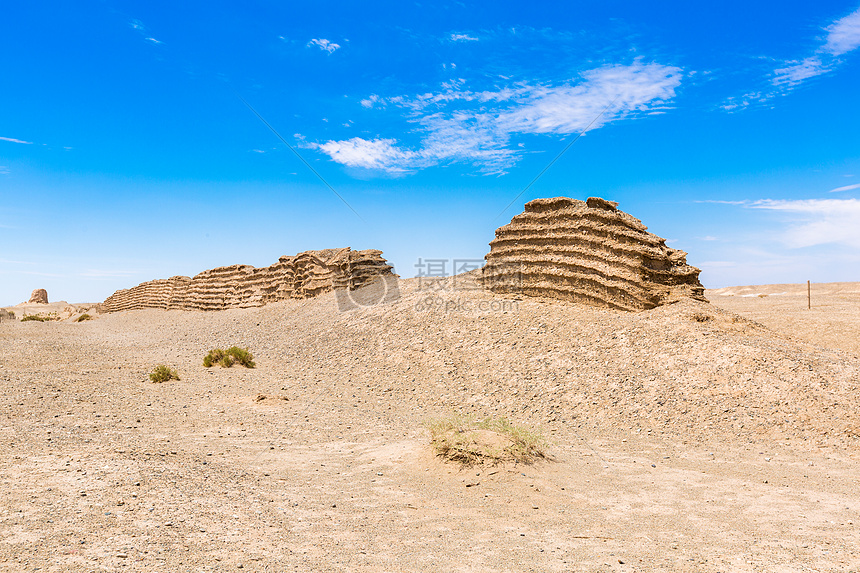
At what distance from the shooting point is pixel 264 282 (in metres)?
36.0

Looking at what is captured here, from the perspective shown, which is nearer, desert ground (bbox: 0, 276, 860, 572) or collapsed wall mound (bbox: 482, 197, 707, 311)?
desert ground (bbox: 0, 276, 860, 572)

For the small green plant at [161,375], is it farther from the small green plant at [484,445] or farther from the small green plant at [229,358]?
the small green plant at [484,445]

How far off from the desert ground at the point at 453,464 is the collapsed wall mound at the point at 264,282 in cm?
1161

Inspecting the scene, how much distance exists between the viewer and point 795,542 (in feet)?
16.9

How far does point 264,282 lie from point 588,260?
2632cm

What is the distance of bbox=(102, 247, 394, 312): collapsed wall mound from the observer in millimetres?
28234

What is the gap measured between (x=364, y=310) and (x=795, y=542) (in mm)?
16328

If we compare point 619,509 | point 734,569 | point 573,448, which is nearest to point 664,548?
point 734,569

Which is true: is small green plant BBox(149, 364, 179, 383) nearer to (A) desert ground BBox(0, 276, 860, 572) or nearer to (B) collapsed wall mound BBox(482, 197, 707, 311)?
(A) desert ground BBox(0, 276, 860, 572)

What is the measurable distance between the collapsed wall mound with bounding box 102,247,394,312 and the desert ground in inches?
457

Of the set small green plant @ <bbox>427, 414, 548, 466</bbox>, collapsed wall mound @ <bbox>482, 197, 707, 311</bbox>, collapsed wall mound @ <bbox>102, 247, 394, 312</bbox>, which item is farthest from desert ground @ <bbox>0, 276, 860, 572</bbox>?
collapsed wall mound @ <bbox>102, 247, 394, 312</bbox>

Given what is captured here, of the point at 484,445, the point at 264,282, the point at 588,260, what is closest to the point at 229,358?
the point at 484,445

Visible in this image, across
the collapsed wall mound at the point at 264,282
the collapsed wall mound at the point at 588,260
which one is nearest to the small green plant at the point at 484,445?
the collapsed wall mound at the point at 588,260

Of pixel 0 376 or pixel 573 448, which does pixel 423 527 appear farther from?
pixel 0 376
